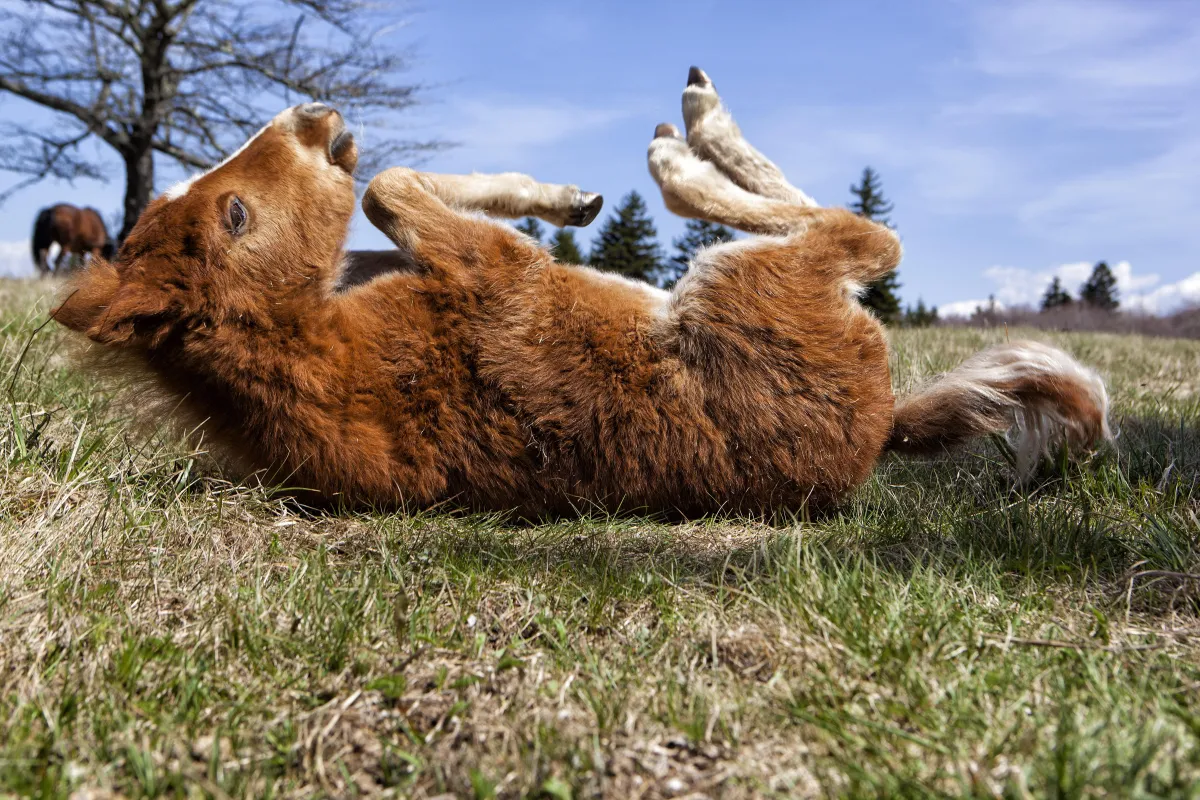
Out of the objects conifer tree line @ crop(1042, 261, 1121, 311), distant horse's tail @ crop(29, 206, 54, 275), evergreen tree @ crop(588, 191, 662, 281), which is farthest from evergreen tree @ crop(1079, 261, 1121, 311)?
distant horse's tail @ crop(29, 206, 54, 275)

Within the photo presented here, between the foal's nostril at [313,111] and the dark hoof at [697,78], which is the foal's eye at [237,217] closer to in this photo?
the foal's nostril at [313,111]

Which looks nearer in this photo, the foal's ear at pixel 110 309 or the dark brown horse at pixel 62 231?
the foal's ear at pixel 110 309

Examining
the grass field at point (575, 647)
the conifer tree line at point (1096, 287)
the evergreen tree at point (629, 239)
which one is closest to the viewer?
the grass field at point (575, 647)

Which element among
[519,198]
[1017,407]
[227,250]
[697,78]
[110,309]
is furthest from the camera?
[697,78]

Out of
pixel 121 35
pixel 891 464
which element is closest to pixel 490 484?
pixel 891 464

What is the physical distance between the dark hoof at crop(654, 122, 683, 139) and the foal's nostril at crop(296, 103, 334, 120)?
4.95 feet

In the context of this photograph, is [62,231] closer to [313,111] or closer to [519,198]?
[313,111]

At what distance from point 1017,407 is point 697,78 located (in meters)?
2.06

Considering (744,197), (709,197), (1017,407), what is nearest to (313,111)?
(709,197)

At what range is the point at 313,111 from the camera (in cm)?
328

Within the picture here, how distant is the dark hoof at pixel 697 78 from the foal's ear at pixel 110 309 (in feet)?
8.32

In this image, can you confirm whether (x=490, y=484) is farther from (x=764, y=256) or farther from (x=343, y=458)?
(x=764, y=256)

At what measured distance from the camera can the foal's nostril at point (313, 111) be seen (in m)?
3.27

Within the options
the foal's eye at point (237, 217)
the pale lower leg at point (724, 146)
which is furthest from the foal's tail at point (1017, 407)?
the foal's eye at point (237, 217)
